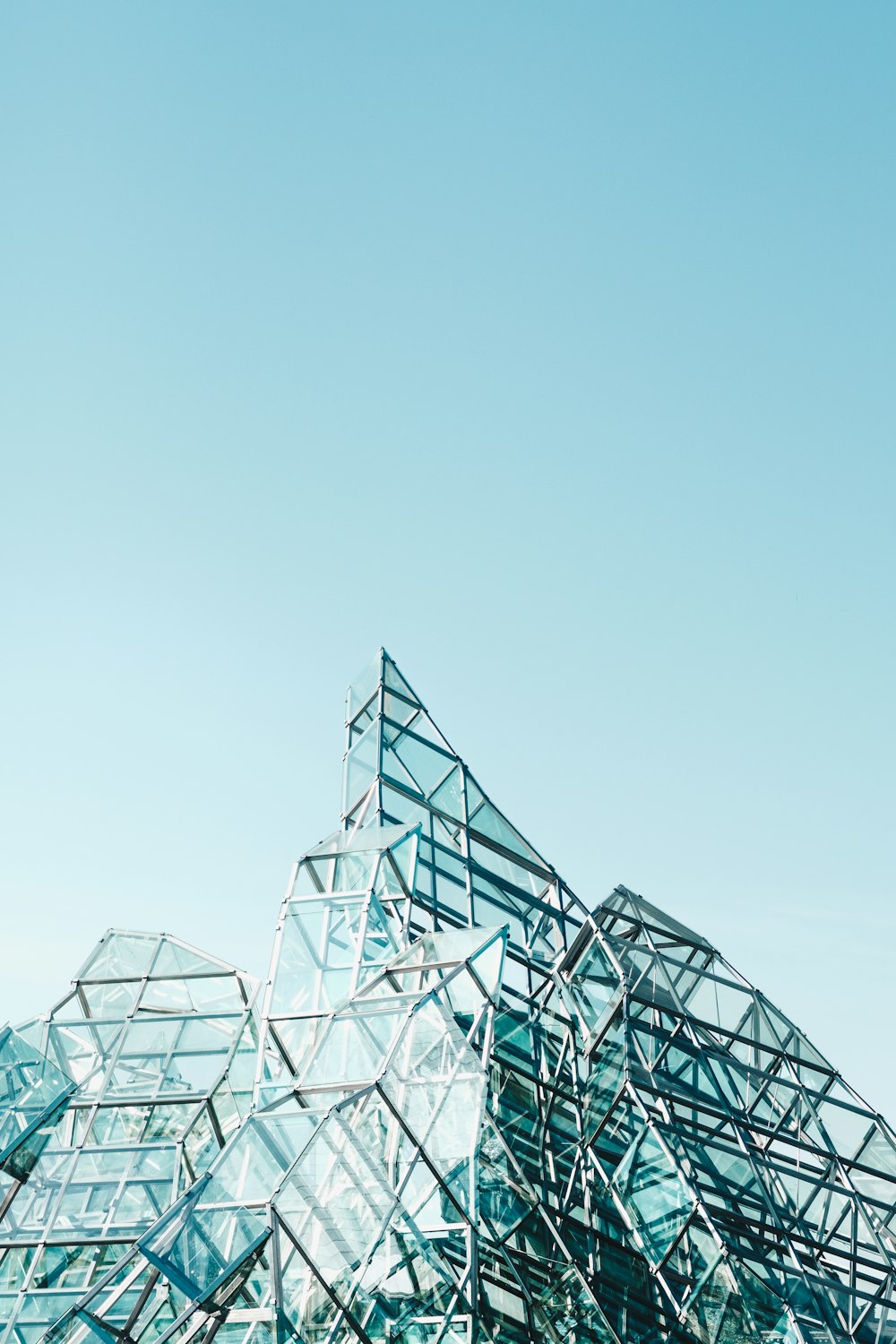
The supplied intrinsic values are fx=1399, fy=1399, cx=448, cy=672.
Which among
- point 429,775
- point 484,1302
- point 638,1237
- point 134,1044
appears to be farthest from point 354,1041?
point 429,775

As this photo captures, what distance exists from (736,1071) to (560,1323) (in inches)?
250

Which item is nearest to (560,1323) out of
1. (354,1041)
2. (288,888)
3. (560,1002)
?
(354,1041)

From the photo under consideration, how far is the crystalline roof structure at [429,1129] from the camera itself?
52.6ft

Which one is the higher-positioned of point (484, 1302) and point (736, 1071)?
point (736, 1071)

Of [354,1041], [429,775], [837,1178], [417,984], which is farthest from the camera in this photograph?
[429,775]

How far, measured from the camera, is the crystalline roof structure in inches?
631

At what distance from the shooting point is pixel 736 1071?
23.8 metres

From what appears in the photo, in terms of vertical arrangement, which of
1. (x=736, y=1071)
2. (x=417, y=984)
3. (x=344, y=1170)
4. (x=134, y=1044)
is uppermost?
(x=134, y=1044)

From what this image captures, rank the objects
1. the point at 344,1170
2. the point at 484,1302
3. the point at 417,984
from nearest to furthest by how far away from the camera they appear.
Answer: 1. the point at 344,1170
2. the point at 484,1302
3. the point at 417,984

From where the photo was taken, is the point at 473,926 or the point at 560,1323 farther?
the point at 473,926

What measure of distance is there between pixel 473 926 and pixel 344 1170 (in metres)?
9.22

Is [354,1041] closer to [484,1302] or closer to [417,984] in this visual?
[417,984]

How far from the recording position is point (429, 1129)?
1739 centimetres

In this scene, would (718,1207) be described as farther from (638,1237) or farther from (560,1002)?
(560,1002)
